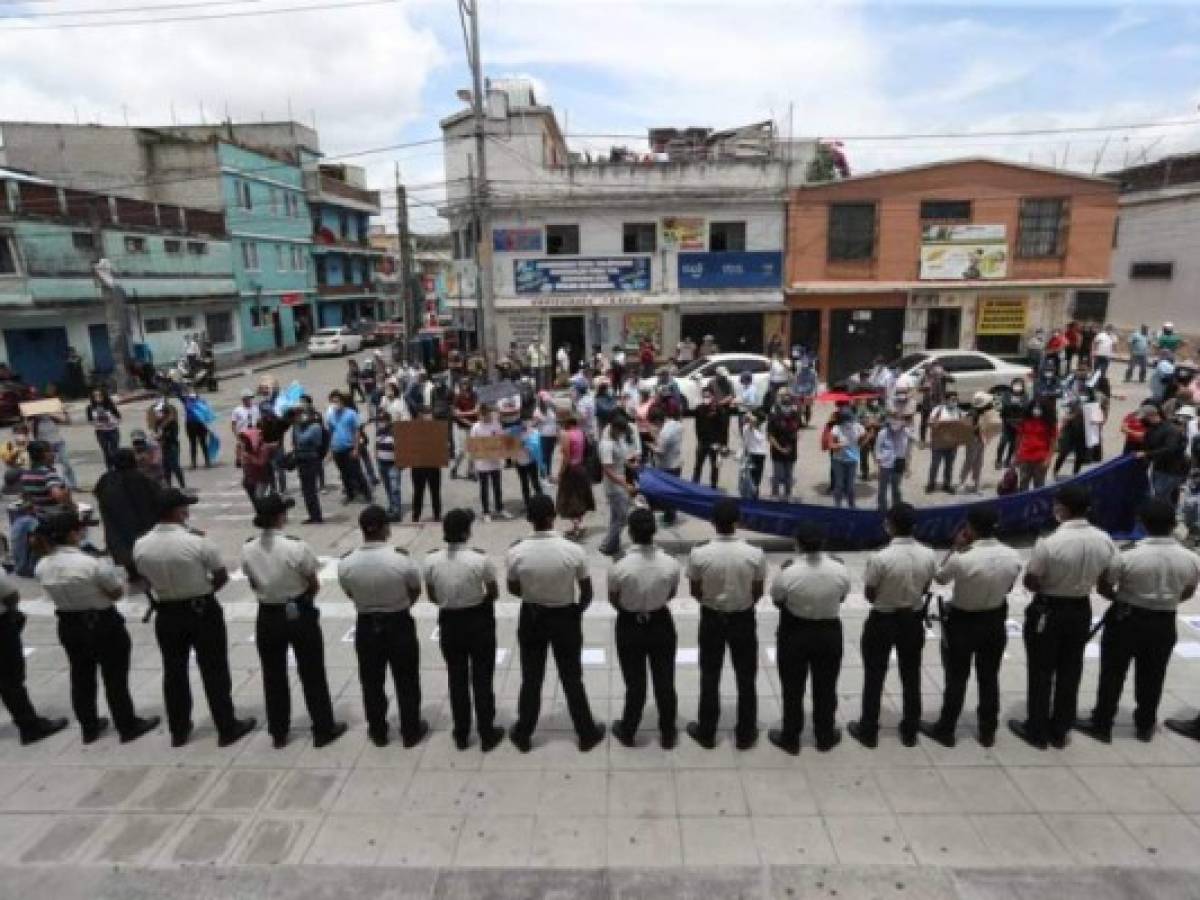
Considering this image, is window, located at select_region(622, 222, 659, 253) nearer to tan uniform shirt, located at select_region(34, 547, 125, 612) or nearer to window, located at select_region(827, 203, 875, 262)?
window, located at select_region(827, 203, 875, 262)

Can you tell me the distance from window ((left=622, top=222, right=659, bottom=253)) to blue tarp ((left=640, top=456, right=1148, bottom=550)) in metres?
16.1

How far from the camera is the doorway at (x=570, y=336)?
2378cm

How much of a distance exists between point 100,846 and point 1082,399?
38.6 feet

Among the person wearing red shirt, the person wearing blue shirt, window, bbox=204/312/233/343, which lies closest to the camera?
the person wearing red shirt

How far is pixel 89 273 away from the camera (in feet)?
78.5

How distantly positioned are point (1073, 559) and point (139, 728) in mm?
6335

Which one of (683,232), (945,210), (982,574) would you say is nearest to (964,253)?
(945,210)

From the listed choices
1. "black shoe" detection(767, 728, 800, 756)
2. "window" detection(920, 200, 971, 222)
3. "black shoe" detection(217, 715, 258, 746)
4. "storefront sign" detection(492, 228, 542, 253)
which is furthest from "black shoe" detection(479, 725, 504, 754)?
"window" detection(920, 200, 971, 222)

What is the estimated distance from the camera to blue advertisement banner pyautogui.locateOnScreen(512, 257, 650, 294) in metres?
23.3

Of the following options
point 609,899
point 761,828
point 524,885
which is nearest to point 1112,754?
point 761,828

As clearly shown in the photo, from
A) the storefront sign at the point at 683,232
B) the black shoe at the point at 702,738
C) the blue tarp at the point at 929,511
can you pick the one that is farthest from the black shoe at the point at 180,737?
the storefront sign at the point at 683,232

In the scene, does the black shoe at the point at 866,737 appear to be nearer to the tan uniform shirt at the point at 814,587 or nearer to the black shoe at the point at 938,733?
the black shoe at the point at 938,733

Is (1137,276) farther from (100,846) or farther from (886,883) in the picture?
(100,846)

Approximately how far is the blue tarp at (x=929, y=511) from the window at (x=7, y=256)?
22066mm
